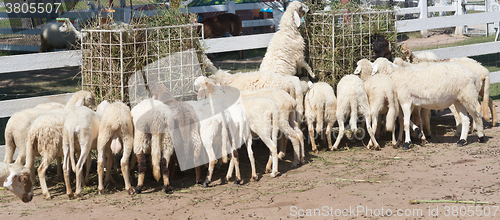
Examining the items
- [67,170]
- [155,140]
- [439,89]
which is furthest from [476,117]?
[67,170]

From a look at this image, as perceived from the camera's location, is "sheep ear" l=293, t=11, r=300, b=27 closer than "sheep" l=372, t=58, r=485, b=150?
No

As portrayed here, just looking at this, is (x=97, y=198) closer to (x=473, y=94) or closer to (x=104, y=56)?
(x=104, y=56)

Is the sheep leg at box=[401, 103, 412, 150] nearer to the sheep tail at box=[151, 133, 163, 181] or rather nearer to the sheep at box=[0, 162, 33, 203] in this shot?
the sheep tail at box=[151, 133, 163, 181]

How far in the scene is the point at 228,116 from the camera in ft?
19.7

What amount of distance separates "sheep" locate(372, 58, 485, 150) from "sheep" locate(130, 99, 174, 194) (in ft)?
12.8

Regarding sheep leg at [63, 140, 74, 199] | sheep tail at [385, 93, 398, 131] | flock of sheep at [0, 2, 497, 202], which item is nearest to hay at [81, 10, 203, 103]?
flock of sheep at [0, 2, 497, 202]

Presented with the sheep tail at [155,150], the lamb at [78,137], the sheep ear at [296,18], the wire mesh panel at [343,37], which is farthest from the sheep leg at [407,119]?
the lamb at [78,137]

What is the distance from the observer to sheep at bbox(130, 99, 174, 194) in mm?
5570

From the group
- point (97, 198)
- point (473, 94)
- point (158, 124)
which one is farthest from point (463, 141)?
point (97, 198)

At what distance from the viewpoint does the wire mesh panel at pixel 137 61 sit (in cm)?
650

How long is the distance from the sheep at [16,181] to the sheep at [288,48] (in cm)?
462

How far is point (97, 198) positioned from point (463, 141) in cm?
559

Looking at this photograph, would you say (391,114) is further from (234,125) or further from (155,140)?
(155,140)

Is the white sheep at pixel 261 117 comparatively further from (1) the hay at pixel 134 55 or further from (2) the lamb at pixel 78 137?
(2) the lamb at pixel 78 137
